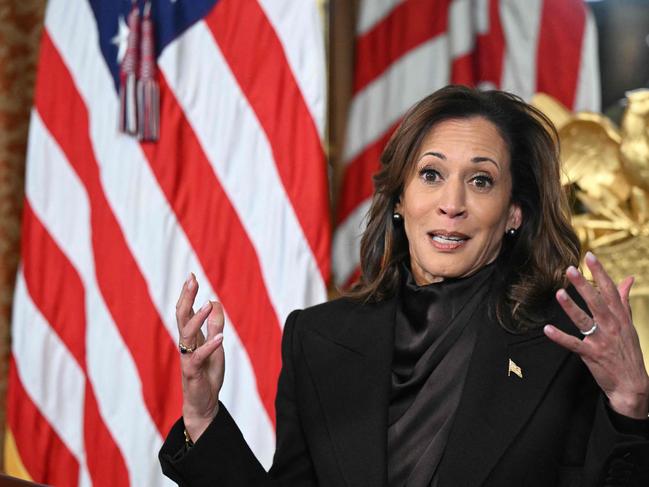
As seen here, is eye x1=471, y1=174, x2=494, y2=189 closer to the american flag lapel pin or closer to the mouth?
the mouth

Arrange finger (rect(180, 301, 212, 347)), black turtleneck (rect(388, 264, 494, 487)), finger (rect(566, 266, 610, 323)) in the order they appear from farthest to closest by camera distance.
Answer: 1. black turtleneck (rect(388, 264, 494, 487))
2. finger (rect(180, 301, 212, 347))
3. finger (rect(566, 266, 610, 323))

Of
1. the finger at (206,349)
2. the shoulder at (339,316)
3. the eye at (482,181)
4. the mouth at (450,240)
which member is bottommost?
the shoulder at (339,316)

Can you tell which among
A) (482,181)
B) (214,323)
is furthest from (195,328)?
(482,181)

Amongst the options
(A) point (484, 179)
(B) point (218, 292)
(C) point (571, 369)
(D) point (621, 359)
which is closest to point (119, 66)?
(B) point (218, 292)

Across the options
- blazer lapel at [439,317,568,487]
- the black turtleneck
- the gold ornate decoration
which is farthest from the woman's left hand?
the gold ornate decoration

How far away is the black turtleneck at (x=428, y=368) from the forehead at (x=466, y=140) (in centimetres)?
22

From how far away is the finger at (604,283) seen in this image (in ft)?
5.14

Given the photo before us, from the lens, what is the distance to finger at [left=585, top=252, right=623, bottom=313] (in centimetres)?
157

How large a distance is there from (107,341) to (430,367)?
1542mm

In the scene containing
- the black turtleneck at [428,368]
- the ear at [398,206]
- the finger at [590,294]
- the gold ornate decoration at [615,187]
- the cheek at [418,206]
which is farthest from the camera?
the gold ornate decoration at [615,187]

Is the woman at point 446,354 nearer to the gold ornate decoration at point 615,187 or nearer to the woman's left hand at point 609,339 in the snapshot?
the woman's left hand at point 609,339

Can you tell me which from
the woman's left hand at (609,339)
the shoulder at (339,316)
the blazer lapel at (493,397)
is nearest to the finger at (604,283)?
the woman's left hand at (609,339)

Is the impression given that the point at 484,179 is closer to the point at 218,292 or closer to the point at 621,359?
the point at 621,359

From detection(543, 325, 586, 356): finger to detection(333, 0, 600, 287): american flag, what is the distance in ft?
4.79
